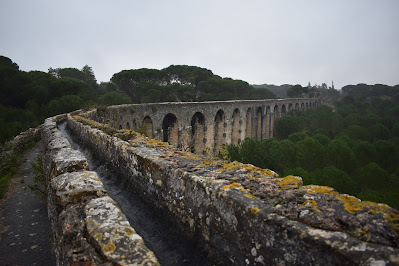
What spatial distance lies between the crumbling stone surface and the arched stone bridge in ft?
21.9

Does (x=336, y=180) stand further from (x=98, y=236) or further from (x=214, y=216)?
(x=98, y=236)

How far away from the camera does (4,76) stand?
18.6m

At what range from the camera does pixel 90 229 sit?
168 cm

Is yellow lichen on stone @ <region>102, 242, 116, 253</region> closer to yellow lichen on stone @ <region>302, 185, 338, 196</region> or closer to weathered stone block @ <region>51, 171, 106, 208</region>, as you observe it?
weathered stone block @ <region>51, 171, 106, 208</region>

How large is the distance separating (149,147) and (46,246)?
1758 millimetres

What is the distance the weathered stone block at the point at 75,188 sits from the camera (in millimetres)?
2117

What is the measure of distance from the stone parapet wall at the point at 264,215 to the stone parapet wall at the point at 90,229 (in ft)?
1.97

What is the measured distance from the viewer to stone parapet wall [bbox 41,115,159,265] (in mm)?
1448

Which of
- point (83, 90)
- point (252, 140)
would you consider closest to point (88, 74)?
point (83, 90)

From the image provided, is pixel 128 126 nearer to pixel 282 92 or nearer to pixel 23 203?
pixel 23 203

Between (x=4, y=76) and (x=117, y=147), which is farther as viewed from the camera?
(x=4, y=76)

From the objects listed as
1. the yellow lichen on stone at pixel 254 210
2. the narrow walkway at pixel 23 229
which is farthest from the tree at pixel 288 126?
the yellow lichen on stone at pixel 254 210

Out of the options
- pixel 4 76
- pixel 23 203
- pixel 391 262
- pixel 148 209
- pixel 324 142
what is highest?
pixel 4 76

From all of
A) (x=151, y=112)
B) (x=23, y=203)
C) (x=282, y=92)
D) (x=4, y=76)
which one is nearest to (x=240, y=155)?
(x=151, y=112)
